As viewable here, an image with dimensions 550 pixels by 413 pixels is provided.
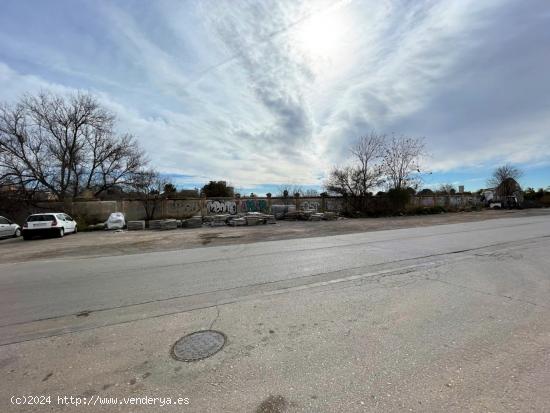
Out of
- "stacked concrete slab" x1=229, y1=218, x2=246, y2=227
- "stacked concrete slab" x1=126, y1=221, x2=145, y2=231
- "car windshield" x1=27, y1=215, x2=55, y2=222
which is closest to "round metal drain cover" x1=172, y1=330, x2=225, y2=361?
"stacked concrete slab" x1=229, y1=218, x2=246, y2=227

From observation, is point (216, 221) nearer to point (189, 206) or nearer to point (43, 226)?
point (189, 206)

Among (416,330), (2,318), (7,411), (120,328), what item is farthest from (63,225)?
(416,330)

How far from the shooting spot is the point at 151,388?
9.75 ft

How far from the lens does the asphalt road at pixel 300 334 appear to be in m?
2.84

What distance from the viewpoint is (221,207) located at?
32844 millimetres

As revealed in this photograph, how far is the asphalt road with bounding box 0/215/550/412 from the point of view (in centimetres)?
284

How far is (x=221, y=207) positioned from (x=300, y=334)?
2945 cm

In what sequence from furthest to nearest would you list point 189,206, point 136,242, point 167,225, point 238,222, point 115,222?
1. point 189,206
2. point 238,222
3. point 115,222
4. point 167,225
5. point 136,242

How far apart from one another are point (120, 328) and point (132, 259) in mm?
6288

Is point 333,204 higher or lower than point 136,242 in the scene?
higher

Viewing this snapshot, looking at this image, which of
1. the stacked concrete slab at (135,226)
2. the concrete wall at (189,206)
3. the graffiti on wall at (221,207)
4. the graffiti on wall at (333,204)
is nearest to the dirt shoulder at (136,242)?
the stacked concrete slab at (135,226)

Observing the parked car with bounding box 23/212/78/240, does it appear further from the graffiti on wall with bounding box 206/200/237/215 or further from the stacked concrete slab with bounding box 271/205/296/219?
the stacked concrete slab with bounding box 271/205/296/219

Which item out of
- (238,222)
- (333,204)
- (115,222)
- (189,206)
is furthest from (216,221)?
(333,204)

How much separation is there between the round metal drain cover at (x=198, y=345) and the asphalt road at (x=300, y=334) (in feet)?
0.41
